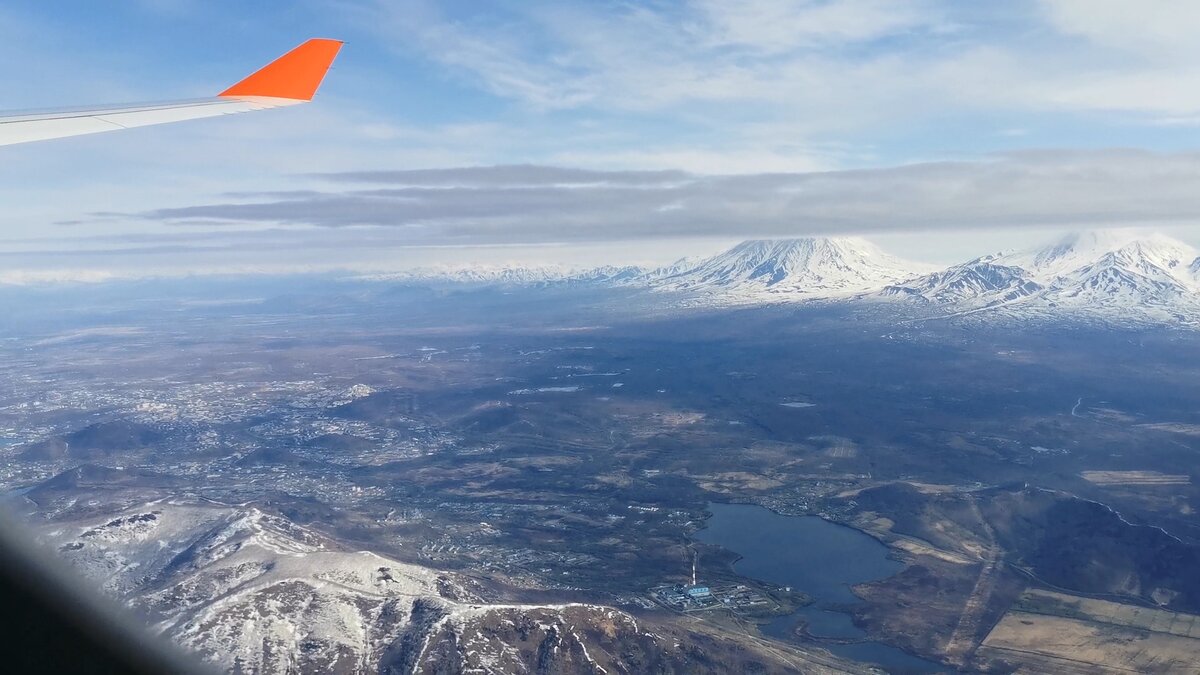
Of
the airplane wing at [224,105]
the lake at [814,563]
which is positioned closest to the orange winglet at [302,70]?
the airplane wing at [224,105]

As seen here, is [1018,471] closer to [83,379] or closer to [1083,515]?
[1083,515]

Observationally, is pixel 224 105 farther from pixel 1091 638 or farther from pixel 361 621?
pixel 1091 638

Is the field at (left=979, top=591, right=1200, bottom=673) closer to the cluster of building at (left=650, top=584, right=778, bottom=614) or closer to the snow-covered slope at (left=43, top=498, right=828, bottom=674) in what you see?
the snow-covered slope at (left=43, top=498, right=828, bottom=674)

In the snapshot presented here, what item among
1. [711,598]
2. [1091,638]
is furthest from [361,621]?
[1091,638]

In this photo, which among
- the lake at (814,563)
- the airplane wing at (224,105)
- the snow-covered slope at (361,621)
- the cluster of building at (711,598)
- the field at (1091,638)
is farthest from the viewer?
the cluster of building at (711,598)

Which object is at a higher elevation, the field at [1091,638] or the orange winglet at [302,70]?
Result: the orange winglet at [302,70]

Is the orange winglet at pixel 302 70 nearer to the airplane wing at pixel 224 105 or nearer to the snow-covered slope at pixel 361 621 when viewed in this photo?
the airplane wing at pixel 224 105

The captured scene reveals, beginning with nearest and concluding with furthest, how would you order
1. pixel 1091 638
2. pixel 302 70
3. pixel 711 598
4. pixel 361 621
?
pixel 302 70 < pixel 361 621 < pixel 1091 638 < pixel 711 598
